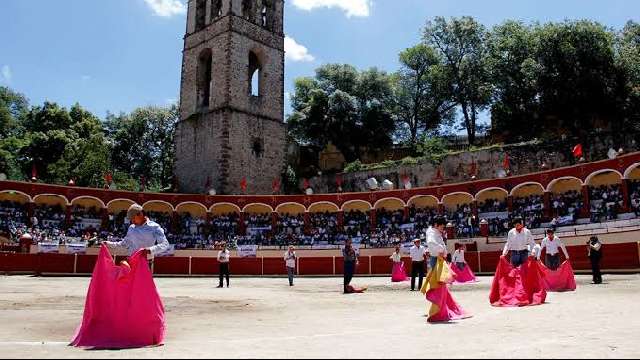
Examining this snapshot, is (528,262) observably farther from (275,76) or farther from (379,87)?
(379,87)

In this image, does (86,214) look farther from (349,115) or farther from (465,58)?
(465,58)

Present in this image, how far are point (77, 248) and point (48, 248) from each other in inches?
53.6

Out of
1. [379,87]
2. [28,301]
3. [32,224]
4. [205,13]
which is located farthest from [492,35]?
[28,301]

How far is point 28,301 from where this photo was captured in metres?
11.0

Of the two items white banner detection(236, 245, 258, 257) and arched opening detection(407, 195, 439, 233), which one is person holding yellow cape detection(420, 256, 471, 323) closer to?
white banner detection(236, 245, 258, 257)

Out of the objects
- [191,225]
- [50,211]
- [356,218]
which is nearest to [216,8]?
[191,225]

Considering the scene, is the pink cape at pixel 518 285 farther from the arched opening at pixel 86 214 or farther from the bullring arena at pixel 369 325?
the arched opening at pixel 86 214

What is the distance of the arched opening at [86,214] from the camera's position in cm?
3082

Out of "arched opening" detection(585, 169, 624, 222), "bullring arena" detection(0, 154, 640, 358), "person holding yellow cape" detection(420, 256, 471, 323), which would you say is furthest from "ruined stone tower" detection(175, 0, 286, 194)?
"person holding yellow cape" detection(420, 256, 471, 323)

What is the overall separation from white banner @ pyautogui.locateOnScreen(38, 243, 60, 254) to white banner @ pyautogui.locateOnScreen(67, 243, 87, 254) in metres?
0.61

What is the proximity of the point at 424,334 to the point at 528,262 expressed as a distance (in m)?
4.63

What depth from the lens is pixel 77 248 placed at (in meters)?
25.8

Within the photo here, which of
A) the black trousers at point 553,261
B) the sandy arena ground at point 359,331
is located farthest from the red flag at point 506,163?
the sandy arena ground at point 359,331

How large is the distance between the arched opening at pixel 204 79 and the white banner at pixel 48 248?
17627 mm
